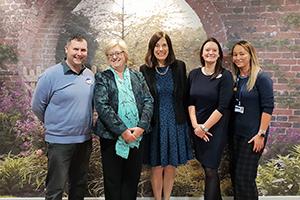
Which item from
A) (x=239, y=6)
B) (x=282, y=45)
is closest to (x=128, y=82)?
(x=239, y=6)

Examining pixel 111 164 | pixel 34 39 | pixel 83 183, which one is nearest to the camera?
pixel 111 164

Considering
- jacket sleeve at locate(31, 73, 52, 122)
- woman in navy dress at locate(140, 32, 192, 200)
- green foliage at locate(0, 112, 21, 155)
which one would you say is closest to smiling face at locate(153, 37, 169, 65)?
woman in navy dress at locate(140, 32, 192, 200)

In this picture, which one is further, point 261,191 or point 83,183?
point 261,191

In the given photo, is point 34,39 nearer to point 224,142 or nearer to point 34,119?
point 34,119

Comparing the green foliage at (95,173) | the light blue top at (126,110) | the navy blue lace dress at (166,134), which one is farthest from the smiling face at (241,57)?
the green foliage at (95,173)

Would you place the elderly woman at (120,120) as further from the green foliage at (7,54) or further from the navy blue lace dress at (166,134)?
the green foliage at (7,54)

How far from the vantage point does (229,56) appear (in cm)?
336

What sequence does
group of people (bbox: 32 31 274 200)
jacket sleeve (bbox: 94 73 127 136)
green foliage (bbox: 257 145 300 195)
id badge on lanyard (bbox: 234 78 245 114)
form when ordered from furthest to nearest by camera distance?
green foliage (bbox: 257 145 300 195) < id badge on lanyard (bbox: 234 78 245 114) < group of people (bbox: 32 31 274 200) < jacket sleeve (bbox: 94 73 127 136)

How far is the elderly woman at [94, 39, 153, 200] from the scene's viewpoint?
101 inches

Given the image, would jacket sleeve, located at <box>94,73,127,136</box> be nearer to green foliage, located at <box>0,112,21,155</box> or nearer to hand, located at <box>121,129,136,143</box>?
hand, located at <box>121,129,136,143</box>

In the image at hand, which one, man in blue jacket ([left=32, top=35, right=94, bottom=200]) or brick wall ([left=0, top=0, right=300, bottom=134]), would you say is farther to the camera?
brick wall ([left=0, top=0, right=300, bottom=134])

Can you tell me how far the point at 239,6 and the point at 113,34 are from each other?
1.30 meters

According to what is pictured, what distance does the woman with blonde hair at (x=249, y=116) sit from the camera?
2770 mm

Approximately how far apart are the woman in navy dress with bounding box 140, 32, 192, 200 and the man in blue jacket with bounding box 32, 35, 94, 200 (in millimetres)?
580
